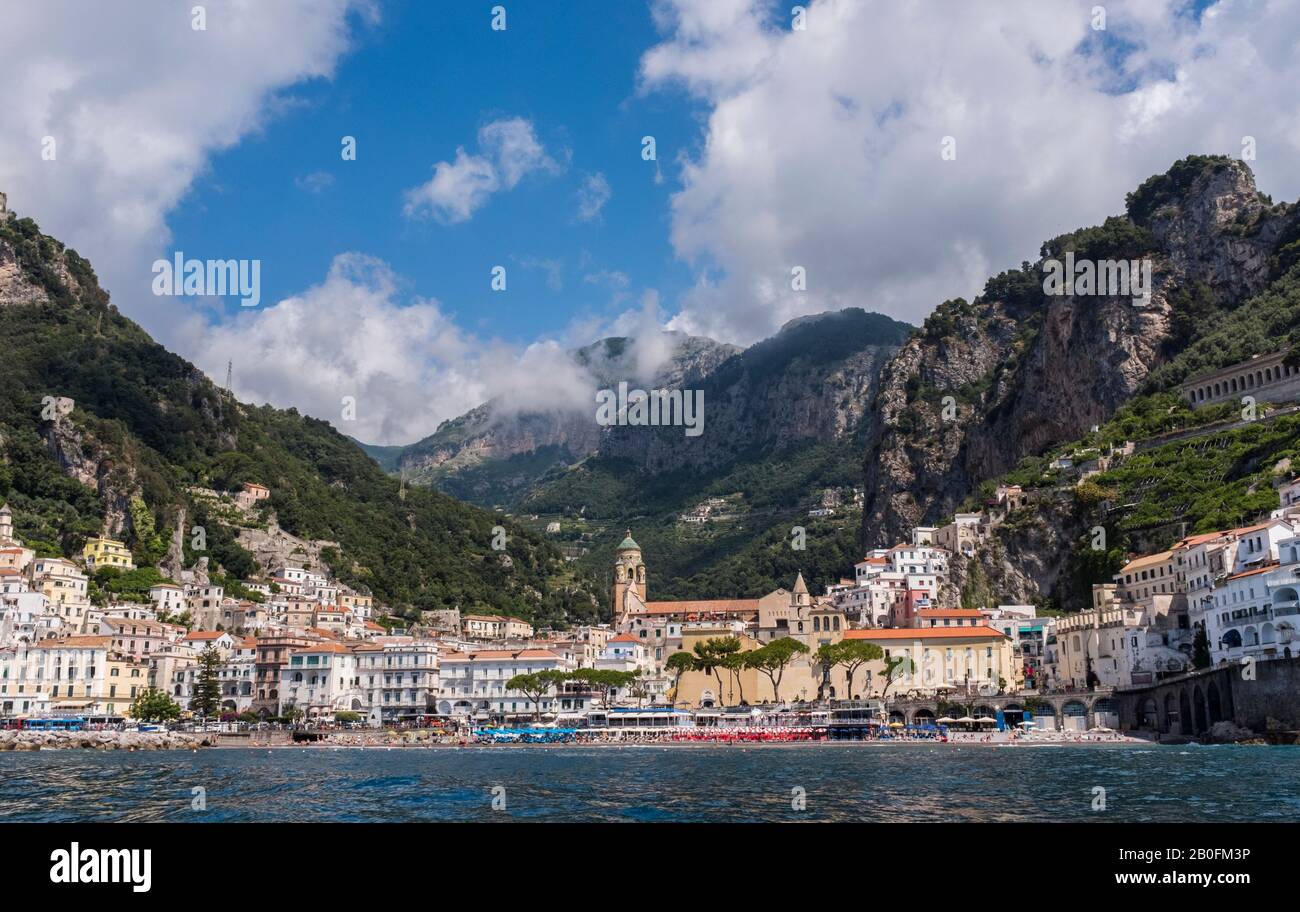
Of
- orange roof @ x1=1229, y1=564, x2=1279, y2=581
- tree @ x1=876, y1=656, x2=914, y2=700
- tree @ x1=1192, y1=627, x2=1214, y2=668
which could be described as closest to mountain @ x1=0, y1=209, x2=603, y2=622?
tree @ x1=876, y1=656, x2=914, y2=700

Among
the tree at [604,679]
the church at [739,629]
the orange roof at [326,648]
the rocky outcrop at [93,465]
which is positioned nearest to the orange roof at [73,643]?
the orange roof at [326,648]

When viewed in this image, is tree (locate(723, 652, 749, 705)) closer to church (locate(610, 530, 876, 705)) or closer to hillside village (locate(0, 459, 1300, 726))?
hillside village (locate(0, 459, 1300, 726))

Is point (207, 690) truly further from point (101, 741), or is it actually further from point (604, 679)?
point (604, 679)

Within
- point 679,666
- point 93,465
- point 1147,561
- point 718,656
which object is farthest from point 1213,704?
point 93,465
